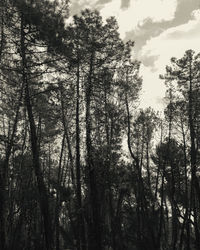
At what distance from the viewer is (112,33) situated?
579 inches

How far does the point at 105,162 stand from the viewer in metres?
14.9

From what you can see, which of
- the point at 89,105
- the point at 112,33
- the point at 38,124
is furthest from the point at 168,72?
the point at 38,124

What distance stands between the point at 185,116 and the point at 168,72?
3.27 meters

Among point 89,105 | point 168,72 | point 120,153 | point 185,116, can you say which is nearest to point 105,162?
point 120,153

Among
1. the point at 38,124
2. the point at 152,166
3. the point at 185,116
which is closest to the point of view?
the point at 38,124

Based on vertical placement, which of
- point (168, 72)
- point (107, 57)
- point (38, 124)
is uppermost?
point (168, 72)

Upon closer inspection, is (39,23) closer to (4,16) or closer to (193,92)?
(4,16)

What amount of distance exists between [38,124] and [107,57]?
5.83 m

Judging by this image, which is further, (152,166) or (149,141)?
(152,166)

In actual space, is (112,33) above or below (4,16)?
above

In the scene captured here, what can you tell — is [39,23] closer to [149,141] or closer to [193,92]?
[193,92]

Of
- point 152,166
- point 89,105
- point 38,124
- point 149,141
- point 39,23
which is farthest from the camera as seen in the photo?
point 152,166

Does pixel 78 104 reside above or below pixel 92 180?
above

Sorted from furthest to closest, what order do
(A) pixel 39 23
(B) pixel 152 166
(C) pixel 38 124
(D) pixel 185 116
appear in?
(B) pixel 152 166
(D) pixel 185 116
(C) pixel 38 124
(A) pixel 39 23
